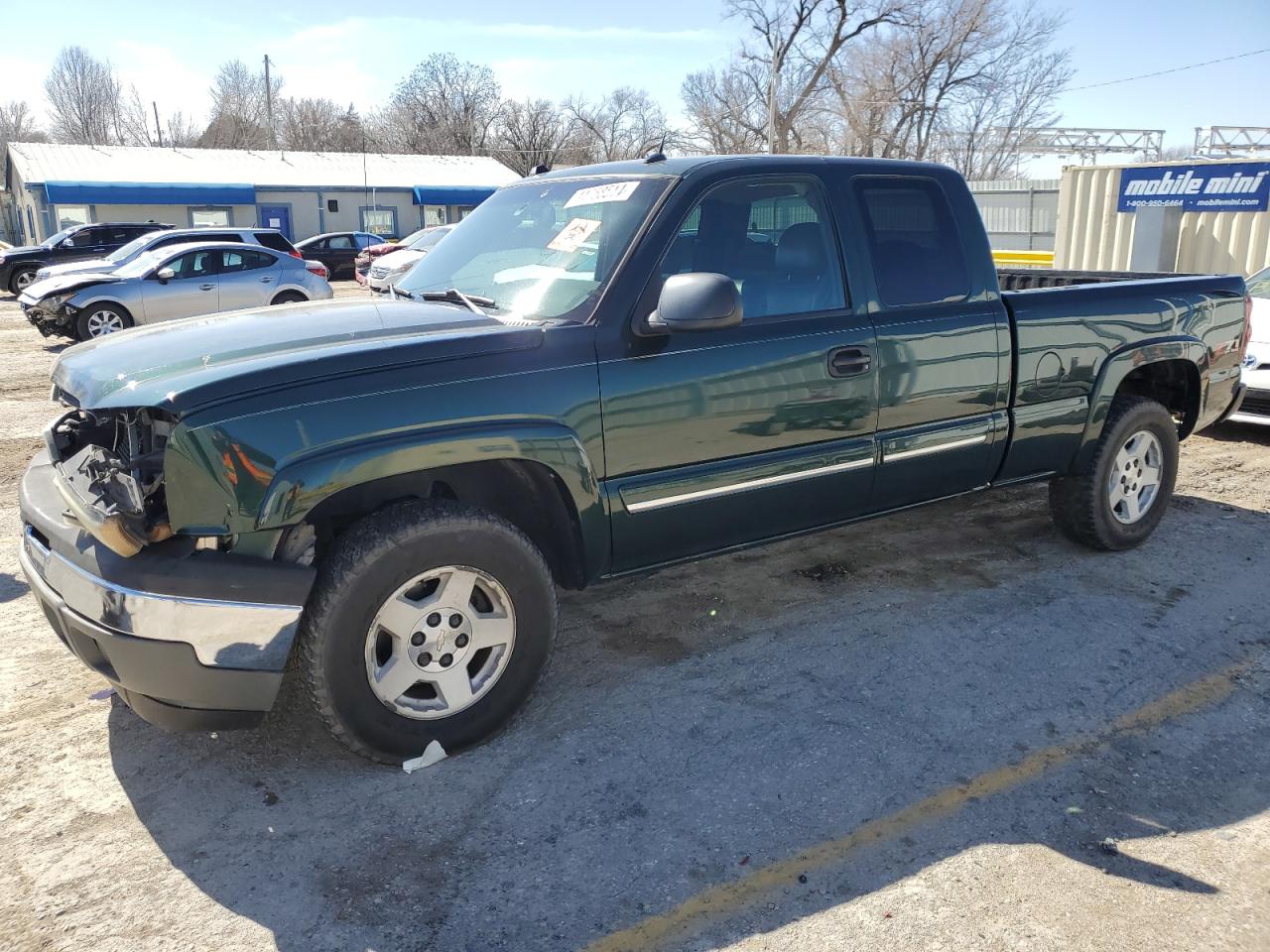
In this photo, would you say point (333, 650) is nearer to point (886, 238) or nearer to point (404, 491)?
point (404, 491)

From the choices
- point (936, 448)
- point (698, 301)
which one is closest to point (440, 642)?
point (698, 301)

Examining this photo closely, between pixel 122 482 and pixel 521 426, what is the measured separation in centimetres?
120

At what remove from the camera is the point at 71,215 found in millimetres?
36000

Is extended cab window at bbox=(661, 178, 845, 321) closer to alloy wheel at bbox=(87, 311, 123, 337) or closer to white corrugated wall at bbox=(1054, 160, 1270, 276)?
white corrugated wall at bbox=(1054, 160, 1270, 276)

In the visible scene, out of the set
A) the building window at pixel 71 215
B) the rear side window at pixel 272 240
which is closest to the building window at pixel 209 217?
the building window at pixel 71 215

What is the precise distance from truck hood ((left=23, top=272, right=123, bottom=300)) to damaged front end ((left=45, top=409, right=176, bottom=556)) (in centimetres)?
1194

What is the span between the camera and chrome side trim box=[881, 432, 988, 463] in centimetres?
413

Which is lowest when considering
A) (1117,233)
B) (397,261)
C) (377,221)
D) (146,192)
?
(397,261)

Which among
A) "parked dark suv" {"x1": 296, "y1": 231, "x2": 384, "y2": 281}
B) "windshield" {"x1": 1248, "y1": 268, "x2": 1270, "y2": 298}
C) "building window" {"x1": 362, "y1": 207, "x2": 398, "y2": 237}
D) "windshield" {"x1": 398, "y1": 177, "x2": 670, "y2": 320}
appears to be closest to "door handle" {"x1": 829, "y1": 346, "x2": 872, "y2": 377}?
"windshield" {"x1": 398, "y1": 177, "x2": 670, "y2": 320}

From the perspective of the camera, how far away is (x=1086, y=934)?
2.51 metres

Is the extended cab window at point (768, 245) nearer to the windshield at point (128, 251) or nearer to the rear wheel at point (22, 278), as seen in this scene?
the windshield at point (128, 251)

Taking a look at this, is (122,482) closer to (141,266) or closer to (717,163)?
(717,163)

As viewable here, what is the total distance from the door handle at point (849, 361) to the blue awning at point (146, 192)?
38.1 m

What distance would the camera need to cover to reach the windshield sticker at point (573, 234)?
3.70 meters
